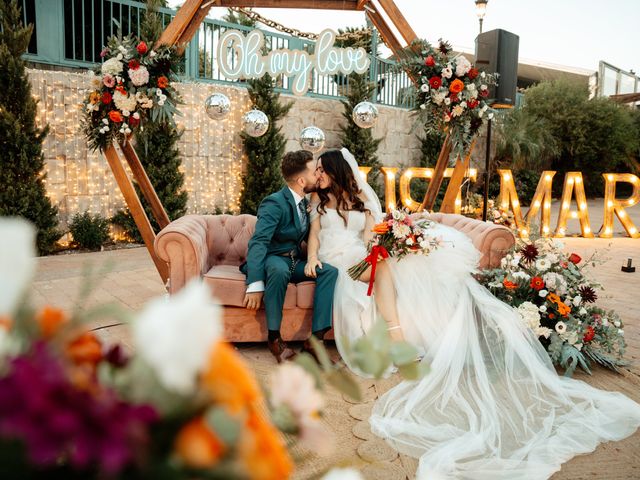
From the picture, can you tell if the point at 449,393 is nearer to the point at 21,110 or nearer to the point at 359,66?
the point at 359,66

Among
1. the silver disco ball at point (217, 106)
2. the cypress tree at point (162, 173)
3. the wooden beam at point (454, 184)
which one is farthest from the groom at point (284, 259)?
the cypress tree at point (162, 173)

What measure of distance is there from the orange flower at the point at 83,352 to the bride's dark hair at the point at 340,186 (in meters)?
3.66

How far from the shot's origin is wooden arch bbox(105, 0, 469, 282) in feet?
15.7

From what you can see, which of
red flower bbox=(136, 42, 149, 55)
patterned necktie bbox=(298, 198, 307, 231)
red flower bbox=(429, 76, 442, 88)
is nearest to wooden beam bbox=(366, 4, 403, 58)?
red flower bbox=(429, 76, 442, 88)

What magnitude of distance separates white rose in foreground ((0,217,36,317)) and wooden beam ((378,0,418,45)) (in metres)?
5.49

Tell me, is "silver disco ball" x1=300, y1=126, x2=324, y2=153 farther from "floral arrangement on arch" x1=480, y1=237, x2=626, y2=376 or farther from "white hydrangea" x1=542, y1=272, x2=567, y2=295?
"white hydrangea" x1=542, y1=272, x2=567, y2=295

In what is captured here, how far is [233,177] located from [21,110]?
12.1 feet

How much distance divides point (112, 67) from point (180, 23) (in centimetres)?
77

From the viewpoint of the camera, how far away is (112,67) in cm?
451

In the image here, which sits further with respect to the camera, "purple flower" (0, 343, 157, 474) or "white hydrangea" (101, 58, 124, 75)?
"white hydrangea" (101, 58, 124, 75)

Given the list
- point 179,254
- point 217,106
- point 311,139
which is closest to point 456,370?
point 179,254

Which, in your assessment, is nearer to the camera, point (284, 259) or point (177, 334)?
point (177, 334)

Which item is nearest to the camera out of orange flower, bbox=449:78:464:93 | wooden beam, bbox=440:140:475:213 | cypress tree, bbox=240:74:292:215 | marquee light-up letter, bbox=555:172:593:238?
orange flower, bbox=449:78:464:93

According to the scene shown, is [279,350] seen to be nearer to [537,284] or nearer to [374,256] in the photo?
[374,256]
